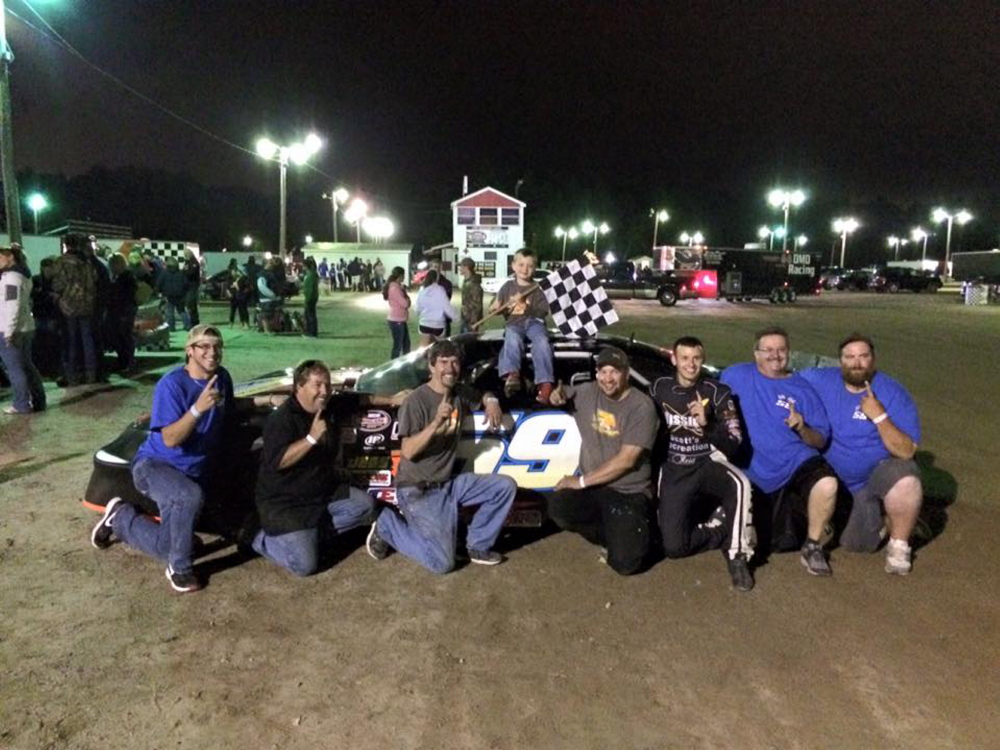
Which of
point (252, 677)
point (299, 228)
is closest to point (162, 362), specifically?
point (252, 677)

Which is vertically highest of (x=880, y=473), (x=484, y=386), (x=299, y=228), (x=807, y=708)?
(x=299, y=228)

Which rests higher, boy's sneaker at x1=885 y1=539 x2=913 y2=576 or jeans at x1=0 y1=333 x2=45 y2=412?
jeans at x1=0 y1=333 x2=45 y2=412

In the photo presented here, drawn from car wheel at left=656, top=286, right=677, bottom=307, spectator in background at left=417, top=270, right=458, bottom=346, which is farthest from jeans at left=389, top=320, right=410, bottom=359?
car wheel at left=656, top=286, right=677, bottom=307

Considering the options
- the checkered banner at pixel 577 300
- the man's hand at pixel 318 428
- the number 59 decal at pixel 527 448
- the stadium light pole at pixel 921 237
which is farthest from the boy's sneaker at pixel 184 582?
the stadium light pole at pixel 921 237

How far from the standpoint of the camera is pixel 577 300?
5605 millimetres

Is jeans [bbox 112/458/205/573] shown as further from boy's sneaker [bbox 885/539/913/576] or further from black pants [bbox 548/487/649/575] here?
boy's sneaker [bbox 885/539/913/576]

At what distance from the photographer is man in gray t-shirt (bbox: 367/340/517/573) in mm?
4020

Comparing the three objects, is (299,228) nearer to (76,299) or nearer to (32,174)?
(32,174)

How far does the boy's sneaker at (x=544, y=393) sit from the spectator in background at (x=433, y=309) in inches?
193

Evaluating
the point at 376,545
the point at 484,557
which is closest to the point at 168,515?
the point at 376,545

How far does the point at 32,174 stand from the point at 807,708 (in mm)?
76112

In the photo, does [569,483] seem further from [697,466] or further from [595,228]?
[595,228]

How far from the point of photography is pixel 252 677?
303 centimetres

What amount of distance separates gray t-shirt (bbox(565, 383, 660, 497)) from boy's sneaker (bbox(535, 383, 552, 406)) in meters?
0.32
